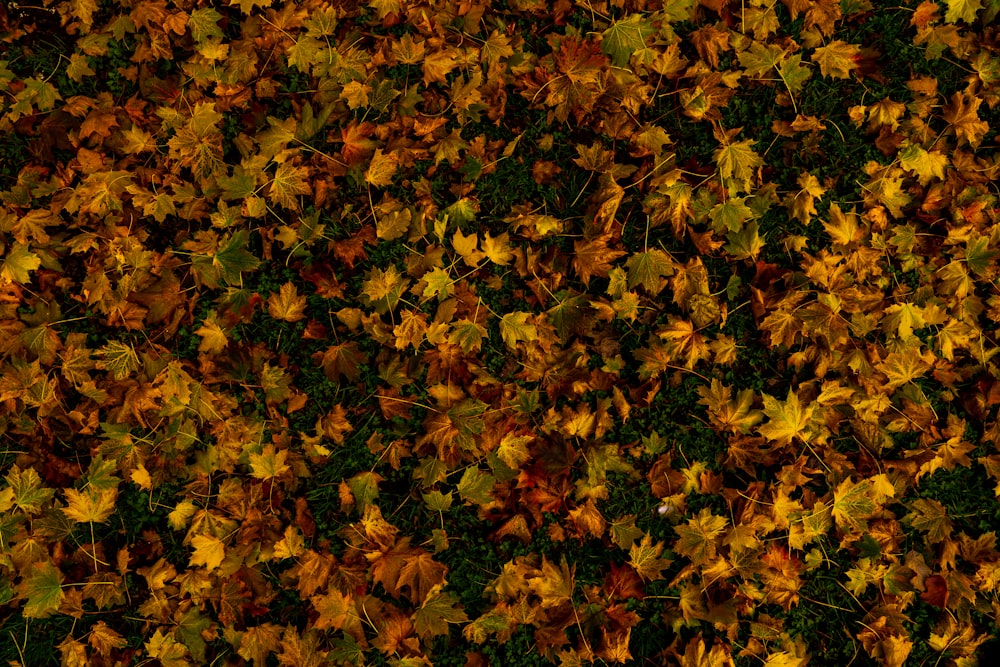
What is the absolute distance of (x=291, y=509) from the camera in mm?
2244

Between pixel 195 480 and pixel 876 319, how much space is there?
245 cm

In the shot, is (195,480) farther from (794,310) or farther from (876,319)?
(876,319)

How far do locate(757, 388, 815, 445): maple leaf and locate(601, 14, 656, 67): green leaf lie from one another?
1331 mm

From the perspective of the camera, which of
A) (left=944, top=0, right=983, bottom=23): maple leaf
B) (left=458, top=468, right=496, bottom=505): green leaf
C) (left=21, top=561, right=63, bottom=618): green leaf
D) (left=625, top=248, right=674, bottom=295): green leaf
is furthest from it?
(left=944, top=0, right=983, bottom=23): maple leaf

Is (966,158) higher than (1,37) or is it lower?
lower

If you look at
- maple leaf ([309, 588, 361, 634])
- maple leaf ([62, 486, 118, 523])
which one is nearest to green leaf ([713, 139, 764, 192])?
maple leaf ([309, 588, 361, 634])

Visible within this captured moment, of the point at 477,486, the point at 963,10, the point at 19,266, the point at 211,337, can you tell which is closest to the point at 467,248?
the point at 477,486

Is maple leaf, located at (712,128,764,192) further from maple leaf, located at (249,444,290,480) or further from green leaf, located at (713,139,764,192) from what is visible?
maple leaf, located at (249,444,290,480)

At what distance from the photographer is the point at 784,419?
2.24m

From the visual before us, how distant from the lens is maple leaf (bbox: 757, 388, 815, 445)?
7.29 ft

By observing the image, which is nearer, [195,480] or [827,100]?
[195,480]

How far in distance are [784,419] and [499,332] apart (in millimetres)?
1028

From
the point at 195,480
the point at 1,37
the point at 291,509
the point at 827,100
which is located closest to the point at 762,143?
the point at 827,100

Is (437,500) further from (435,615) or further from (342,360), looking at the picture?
(342,360)
